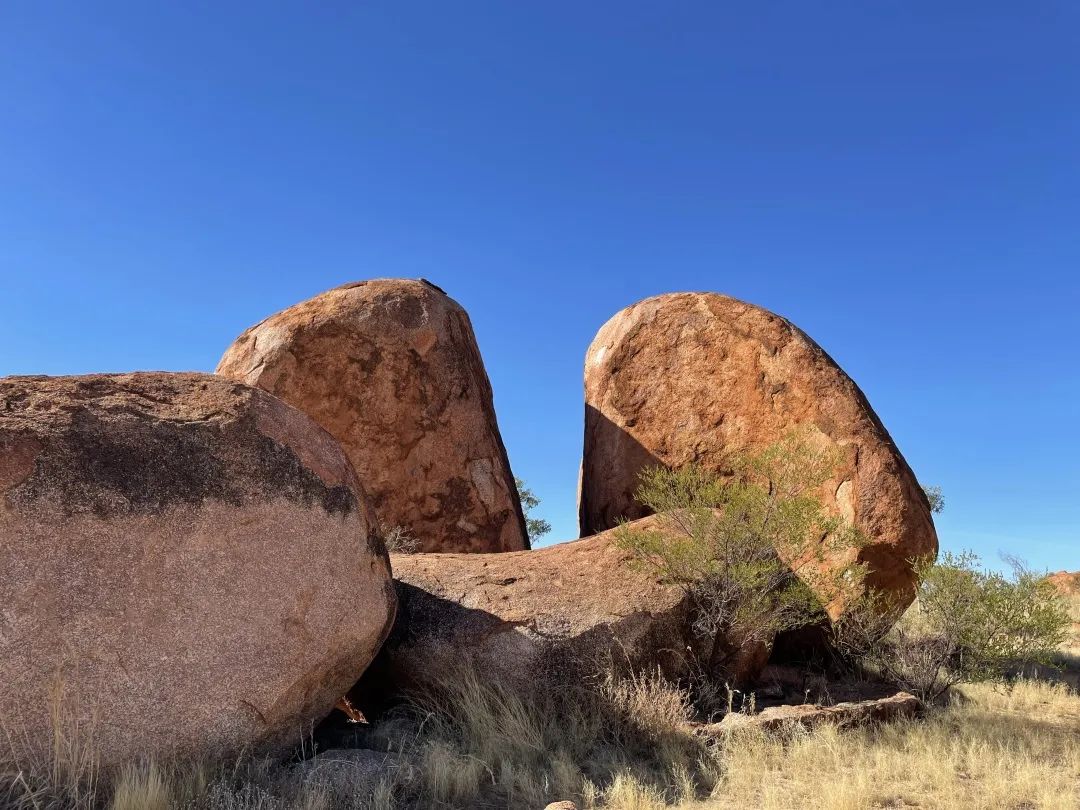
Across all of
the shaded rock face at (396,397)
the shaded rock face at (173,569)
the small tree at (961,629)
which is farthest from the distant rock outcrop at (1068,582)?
the shaded rock face at (173,569)

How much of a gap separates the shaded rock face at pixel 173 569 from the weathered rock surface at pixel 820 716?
9.04ft

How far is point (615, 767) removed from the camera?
239 inches

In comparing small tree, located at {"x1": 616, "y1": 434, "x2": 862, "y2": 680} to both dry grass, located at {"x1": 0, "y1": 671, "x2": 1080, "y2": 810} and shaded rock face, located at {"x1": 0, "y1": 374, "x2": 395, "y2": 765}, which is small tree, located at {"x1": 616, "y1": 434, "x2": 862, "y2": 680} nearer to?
dry grass, located at {"x1": 0, "y1": 671, "x2": 1080, "y2": 810}

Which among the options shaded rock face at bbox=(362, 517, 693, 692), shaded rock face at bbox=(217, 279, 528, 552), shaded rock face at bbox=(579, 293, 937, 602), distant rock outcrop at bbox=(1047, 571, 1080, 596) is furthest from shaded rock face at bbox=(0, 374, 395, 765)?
distant rock outcrop at bbox=(1047, 571, 1080, 596)

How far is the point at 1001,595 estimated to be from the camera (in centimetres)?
817

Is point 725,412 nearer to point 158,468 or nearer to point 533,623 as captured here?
point 533,623

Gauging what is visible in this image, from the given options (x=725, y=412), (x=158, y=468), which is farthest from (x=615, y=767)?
(x=725, y=412)

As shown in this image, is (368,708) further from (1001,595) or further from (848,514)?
(1001,595)

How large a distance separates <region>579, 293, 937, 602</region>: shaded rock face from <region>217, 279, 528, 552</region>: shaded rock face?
153 centimetres

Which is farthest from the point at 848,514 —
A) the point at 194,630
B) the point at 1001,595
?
the point at 194,630

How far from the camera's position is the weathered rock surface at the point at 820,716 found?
264 inches

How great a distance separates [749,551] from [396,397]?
4.79 meters

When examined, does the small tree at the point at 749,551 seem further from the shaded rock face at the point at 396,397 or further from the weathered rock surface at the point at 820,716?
the shaded rock face at the point at 396,397

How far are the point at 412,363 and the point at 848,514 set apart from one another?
5.25 meters
